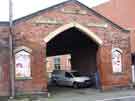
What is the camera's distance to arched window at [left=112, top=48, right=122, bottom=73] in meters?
31.8

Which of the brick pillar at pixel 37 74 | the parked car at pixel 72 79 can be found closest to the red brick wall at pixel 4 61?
the brick pillar at pixel 37 74

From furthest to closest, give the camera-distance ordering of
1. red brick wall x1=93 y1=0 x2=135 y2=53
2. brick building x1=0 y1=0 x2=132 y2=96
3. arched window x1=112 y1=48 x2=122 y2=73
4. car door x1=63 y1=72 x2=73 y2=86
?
red brick wall x1=93 y1=0 x2=135 y2=53 < car door x1=63 y1=72 x2=73 y2=86 < arched window x1=112 y1=48 x2=122 y2=73 < brick building x1=0 y1=0 x2=132 y2=96

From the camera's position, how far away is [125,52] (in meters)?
32.5

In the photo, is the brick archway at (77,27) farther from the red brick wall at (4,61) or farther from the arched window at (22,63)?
the red brick wall at (4,61)

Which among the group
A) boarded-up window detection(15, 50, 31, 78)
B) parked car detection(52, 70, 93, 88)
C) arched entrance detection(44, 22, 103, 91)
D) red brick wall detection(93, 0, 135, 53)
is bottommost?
parked car detection(52, 70, 93, 88)

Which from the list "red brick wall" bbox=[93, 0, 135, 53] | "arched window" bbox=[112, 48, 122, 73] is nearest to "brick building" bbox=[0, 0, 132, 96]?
"arched window" bbox=[112, 48, 122, 73]

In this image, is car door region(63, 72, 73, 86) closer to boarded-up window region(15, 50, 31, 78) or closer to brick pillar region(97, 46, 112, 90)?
brick pillar region(97, 46, 112, 90)

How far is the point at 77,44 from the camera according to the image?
37750mm

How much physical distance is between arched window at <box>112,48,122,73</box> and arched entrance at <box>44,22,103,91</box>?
1.55 meters

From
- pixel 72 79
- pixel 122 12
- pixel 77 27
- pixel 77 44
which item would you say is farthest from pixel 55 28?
pixel 122 12

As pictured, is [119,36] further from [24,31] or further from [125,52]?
[24,31]

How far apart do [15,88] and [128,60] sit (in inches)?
416

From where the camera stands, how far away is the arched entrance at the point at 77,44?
1177 inches

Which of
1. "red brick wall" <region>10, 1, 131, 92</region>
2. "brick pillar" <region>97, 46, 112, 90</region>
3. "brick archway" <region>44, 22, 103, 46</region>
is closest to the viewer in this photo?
"red brick wall" <region>10, 1, 131, 92</region>
